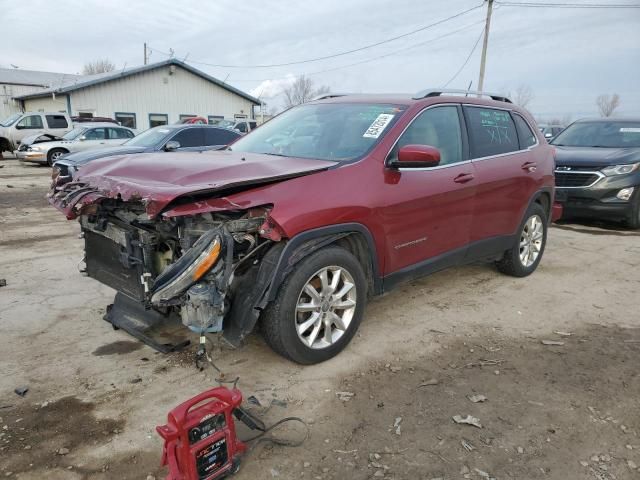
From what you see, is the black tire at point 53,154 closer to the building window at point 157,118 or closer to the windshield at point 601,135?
the building window at point 157,118

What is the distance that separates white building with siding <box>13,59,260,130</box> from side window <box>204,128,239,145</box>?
1758cm

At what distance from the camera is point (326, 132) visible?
400cm

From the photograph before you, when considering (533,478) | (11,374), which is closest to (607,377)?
(533,478)

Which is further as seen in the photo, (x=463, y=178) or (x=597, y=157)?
(x=597, y=157)

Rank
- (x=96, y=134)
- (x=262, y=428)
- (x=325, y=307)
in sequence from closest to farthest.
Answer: (x=262, y=428), (x=325, y=307), (x=96, y=134)

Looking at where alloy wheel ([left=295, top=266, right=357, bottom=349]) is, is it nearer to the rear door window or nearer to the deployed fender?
the deployed fender

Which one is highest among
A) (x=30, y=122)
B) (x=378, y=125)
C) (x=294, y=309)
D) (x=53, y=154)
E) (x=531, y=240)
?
(x=30, y=122)

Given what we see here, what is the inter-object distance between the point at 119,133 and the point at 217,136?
752cm

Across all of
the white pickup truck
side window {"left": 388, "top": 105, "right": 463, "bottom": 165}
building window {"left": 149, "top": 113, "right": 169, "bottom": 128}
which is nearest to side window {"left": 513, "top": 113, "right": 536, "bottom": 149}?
side window {"left": 388, "top": 105, "right": 463, "bottom": 165}

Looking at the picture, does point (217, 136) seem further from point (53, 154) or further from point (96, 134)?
point (53, 154)

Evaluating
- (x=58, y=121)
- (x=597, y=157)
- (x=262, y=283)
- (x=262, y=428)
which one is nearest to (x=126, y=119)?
(x=58, y=121)

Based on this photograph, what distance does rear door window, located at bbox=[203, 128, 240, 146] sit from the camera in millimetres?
10789

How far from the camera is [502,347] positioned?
3.76m

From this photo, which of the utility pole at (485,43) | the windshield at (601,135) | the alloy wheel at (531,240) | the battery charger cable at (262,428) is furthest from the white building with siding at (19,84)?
the battery charger cable at (262,428)
